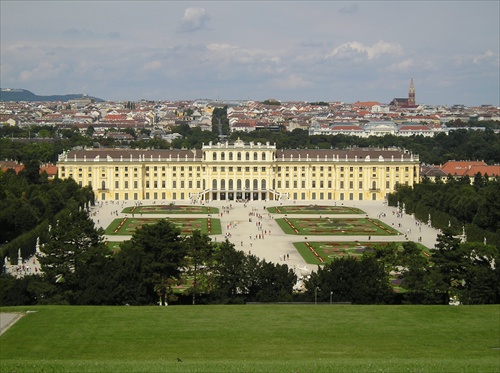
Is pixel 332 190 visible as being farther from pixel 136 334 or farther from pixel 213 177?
pixel 136 334

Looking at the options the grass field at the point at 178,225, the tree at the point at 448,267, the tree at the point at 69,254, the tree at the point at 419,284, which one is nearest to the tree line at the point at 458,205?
the tree at the point at 448,267

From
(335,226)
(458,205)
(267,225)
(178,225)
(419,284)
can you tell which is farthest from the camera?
(267,225)

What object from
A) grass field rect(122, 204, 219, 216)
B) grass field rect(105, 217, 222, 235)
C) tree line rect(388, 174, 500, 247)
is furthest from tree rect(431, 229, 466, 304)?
grass field rect(122, 204, 219, 216)

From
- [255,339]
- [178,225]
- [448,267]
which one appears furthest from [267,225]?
[255,339]

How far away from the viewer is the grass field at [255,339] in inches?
901

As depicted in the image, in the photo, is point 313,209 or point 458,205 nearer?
point 458,205

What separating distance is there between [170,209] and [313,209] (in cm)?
1239

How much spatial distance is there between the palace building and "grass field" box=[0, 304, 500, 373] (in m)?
58.9

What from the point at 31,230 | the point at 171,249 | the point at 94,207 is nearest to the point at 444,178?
the point at 94,207

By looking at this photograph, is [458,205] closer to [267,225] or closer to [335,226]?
[335,226]

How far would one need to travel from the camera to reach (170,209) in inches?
3179

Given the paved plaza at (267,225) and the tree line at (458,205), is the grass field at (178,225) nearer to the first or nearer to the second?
the paved plaza at (267,225)

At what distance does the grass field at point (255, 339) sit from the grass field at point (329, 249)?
17539 mm

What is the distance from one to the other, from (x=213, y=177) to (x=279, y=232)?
96.0 ft
